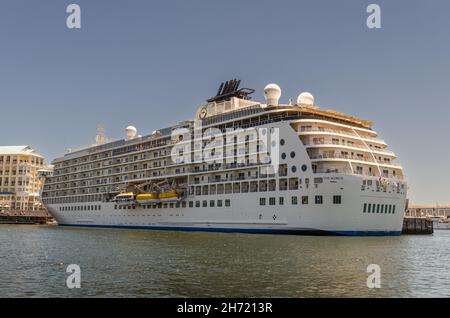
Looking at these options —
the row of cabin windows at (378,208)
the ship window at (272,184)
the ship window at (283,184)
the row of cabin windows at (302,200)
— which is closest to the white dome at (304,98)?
the ship window at (272,184)

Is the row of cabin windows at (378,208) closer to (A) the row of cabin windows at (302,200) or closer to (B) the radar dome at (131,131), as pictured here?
(A) the row of cabin windows at (302,200)

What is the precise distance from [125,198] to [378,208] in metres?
40.5

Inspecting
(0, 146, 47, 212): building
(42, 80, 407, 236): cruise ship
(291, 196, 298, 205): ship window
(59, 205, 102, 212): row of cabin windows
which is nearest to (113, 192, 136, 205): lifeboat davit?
(42, 80, 407, 236): cruise ship

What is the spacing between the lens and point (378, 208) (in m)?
46.9

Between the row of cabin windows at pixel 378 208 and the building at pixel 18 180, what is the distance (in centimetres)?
11826

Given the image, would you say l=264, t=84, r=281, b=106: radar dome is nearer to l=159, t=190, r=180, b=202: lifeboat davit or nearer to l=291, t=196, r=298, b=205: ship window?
l=291, t=196, r=298, b=205: ship window

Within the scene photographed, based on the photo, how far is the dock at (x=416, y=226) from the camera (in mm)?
65062

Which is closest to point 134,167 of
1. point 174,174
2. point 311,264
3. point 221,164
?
point 174,174

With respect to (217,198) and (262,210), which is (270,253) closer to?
(262,210)

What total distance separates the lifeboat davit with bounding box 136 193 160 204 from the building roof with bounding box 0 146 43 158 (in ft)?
301

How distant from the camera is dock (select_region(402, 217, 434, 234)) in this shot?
65062 mm

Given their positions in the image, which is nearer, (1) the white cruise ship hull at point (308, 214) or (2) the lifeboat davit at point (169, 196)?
(1) the white cruise ship hull at point (308, 214)

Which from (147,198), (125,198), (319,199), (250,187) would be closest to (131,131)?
(125,198)

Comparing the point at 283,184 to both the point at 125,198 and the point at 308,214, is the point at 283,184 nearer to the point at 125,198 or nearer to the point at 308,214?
the point at 308,214
